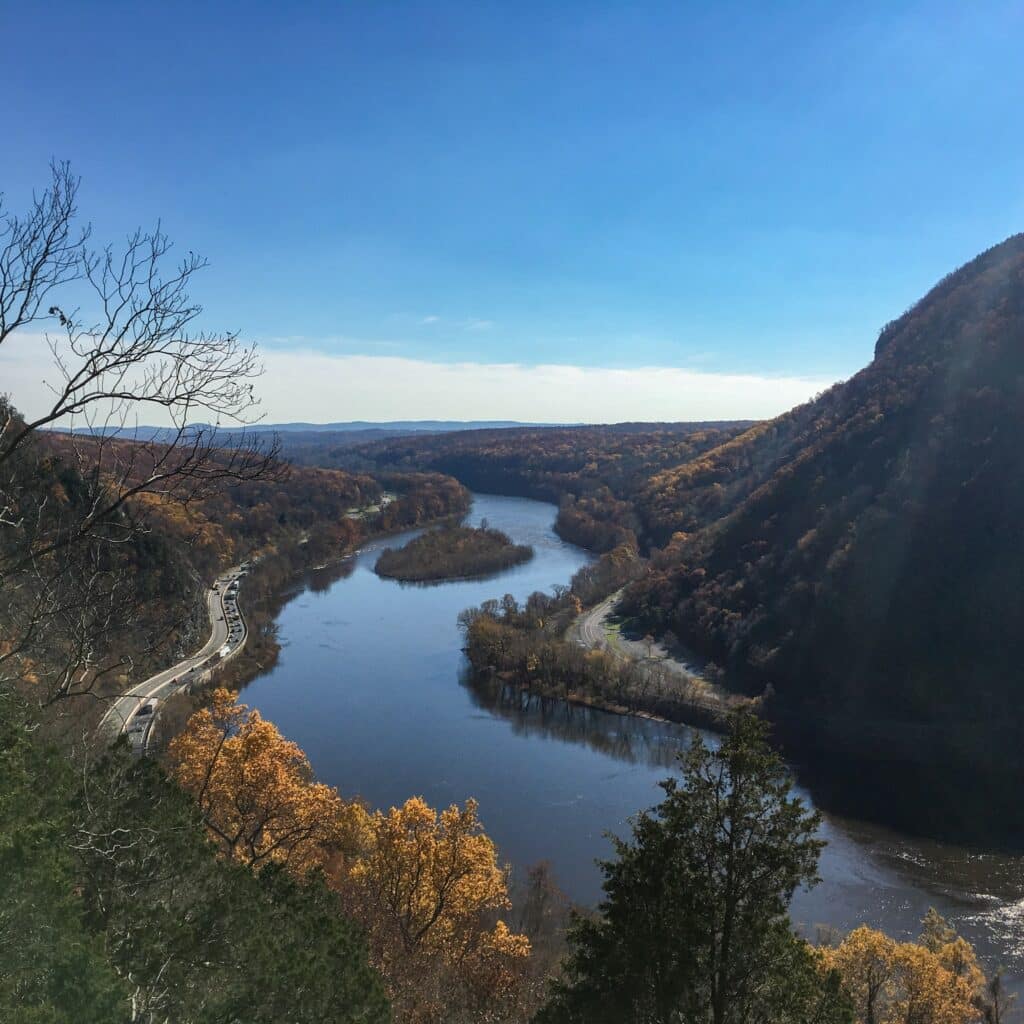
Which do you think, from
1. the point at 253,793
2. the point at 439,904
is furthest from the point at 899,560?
the point at 253,793

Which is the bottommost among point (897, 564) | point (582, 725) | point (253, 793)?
point (582, 725)

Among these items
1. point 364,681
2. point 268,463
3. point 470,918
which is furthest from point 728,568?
point 268,463

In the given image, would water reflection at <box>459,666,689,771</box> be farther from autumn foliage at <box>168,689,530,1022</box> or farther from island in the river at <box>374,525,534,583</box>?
island in the river at <box>374,525,534,583</box>

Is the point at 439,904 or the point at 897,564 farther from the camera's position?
the point at 897,564

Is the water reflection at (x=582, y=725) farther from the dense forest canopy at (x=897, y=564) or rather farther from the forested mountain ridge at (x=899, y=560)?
the forested mountain ridge at (x=899, y=560)

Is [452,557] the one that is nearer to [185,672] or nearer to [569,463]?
[185,672]

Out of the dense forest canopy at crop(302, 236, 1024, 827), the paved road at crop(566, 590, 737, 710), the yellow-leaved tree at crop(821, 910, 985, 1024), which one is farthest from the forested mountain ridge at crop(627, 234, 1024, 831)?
the yellow-leaved tree at crop(821, 910, 985, 1024)

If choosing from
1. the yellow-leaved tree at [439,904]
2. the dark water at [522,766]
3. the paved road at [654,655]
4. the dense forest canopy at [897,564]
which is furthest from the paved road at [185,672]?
the dense forest canopy at [897,564]
